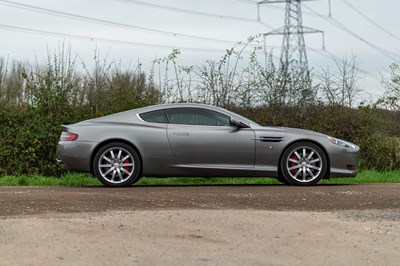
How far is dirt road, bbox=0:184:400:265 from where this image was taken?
6.31m

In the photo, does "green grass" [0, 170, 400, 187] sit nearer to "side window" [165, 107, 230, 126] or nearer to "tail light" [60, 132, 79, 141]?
"tail light" [60, 132, 79, 141]

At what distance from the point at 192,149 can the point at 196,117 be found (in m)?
0.58

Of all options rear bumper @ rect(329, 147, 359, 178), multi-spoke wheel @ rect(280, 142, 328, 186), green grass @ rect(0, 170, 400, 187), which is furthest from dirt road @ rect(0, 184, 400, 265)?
green grass @ rect(0, 170, 400, 187)

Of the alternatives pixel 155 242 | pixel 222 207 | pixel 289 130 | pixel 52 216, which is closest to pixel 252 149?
pixel 289 130

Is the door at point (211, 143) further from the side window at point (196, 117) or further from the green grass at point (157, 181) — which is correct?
the green grass at point (157, 181)

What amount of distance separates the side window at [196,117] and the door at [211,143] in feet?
0.06

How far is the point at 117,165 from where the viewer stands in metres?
12.2

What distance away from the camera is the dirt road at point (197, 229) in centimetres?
631

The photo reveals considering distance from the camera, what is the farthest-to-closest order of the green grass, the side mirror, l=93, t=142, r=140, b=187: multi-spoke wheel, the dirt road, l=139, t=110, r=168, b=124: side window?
1. the green grass
2. l=139, t=110, r=168, b=124: side window
3. the side mirror
4. l=93, t=142, r=140, b=187: multi-spoke wheel
5. the dirt road

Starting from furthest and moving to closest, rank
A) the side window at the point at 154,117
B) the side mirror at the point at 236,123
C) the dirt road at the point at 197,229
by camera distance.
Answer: the side window at the point at 154,117 → the side mirror at the point at 236,123 → the dirt road at the point at 197,229

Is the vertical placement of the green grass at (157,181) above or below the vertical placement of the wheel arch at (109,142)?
below

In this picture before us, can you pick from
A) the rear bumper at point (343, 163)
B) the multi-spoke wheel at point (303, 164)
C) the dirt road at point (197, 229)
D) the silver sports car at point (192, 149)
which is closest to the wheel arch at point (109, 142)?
the silver sports car at point (192, 149)

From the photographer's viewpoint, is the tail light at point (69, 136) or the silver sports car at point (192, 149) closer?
the silver sports car at point (192, 149)

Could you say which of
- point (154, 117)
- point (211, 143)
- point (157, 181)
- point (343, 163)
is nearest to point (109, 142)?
point (154, 117)
